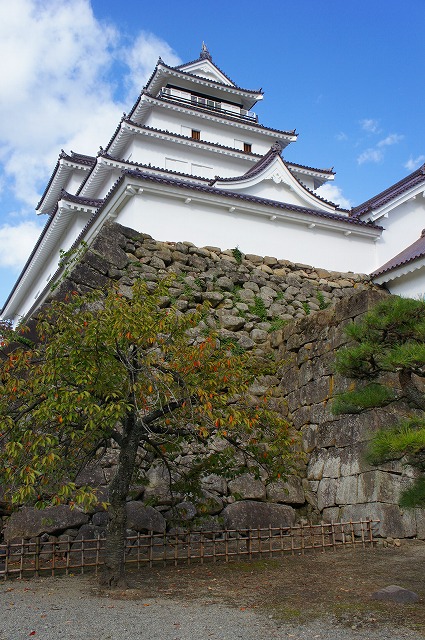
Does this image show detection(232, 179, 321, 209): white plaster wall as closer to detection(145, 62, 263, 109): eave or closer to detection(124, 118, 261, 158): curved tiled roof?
detection(124, 118, 261, 158): curved tiled roof

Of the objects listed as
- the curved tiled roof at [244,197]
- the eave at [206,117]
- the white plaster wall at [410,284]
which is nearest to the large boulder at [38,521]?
the curved tiled roof at [244,197]

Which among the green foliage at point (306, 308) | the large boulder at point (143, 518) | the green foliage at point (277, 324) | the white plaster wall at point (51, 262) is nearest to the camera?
the large boulder at point (143, 518)

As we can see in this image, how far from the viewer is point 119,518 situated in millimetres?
4438

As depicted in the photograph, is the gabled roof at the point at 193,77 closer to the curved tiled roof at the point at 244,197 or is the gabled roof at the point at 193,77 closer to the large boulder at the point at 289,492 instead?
the curved tiled roof at the point at 244,197

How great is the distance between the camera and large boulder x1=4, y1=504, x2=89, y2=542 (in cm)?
533

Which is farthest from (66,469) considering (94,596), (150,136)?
(150,136)

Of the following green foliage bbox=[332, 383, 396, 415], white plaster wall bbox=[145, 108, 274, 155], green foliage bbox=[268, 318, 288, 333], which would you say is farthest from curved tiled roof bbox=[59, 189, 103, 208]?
green foliage bbox=[332, 383, 396, 415]

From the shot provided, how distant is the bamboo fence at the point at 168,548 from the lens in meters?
4.75

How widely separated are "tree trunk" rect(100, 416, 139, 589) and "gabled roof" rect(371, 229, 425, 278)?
256 inches

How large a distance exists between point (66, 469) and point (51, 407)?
842mm

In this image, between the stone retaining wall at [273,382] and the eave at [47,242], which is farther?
the eave at [47,242]

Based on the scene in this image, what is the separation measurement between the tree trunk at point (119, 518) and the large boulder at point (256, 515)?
2.08m

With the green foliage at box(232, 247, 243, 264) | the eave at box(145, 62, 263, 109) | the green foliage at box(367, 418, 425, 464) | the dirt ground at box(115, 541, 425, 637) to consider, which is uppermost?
the eave at box(145, 62, 263, 109)

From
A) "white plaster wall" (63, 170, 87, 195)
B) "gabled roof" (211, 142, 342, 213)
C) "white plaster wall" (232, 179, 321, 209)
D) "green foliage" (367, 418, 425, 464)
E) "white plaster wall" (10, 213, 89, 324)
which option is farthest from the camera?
"white plaster wall" (63, 170, 87, 195)
